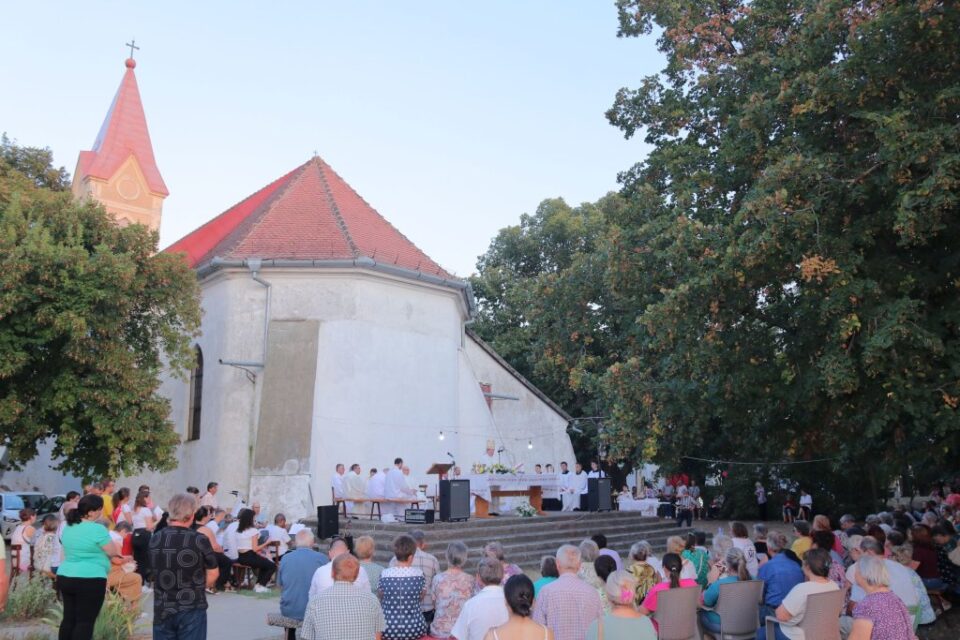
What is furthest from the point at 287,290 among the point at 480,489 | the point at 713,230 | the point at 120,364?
the point at 713,230

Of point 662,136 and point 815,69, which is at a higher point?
point 662,136

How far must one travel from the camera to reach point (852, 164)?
12.7 m

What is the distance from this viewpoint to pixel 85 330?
57.5 ft

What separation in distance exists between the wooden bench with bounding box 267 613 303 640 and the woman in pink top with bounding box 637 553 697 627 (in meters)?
3.33

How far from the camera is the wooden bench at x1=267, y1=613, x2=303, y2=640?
27.1 feet

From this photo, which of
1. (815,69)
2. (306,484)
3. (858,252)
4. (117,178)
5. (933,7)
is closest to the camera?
(933,7)

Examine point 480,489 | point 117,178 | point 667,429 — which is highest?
point 117,178

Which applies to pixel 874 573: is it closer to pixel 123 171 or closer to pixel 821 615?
pixel 821 615

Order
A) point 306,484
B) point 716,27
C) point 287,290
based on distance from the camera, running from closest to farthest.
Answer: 1. point 716,27
2. point 306,484
3. point 287,290

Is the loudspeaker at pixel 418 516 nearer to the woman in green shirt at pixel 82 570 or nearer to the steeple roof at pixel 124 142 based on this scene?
the woman in green shirt at pixel 82 570

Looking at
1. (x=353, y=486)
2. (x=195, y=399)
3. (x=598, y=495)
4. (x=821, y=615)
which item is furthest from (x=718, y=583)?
(x=195, y=399)

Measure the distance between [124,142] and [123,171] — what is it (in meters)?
1.51

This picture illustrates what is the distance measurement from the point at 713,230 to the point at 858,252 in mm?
2572

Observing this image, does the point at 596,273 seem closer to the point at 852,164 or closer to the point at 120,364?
the point at 852,164
